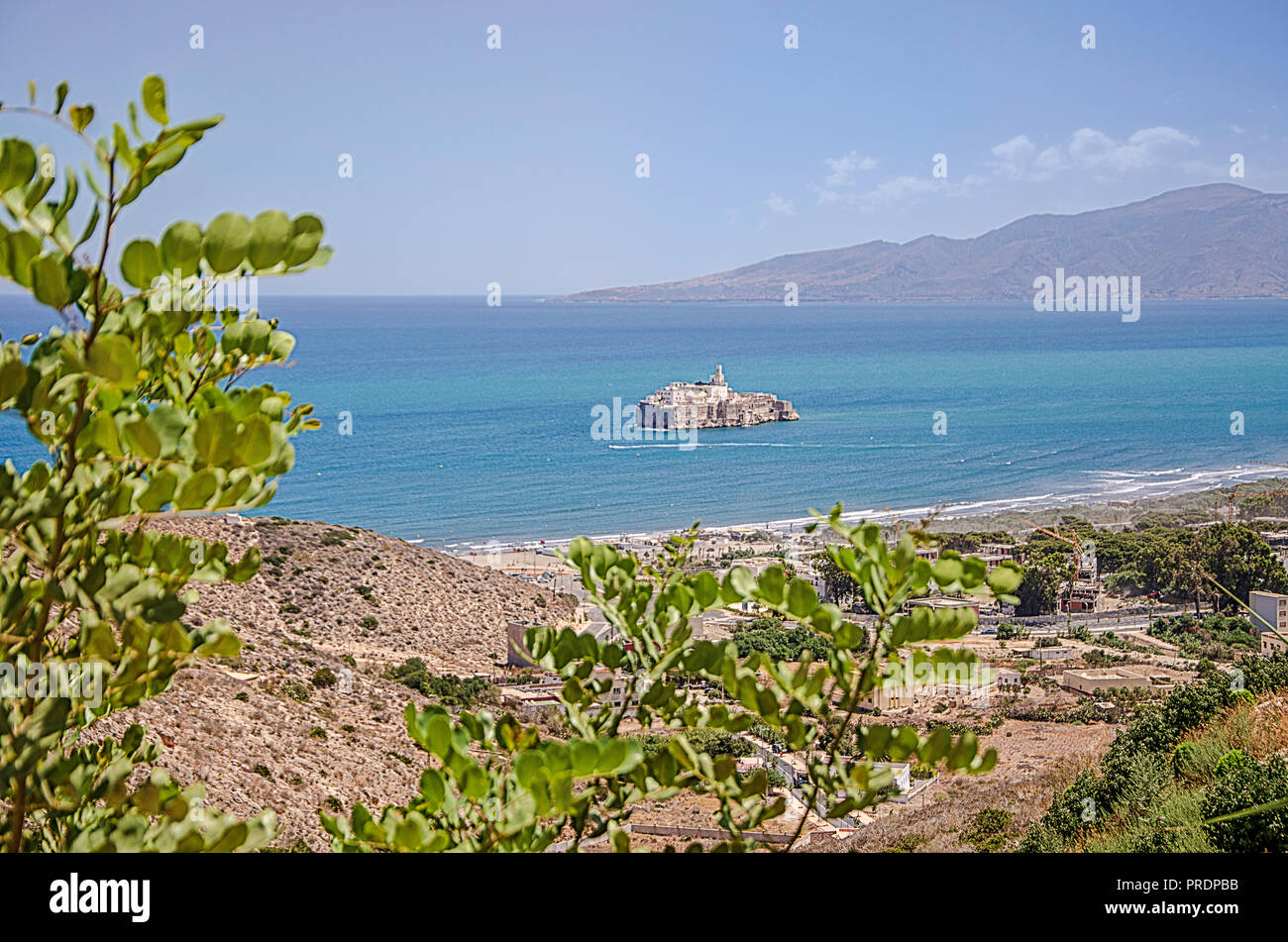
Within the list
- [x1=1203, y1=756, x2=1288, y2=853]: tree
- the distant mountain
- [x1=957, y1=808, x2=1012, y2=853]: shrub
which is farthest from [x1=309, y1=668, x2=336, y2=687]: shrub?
the distant mountain

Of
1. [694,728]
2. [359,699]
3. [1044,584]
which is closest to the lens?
[694,728]

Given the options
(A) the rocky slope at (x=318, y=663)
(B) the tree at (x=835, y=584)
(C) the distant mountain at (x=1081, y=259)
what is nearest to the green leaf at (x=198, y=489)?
(A) the rocky slope at (x=318, y=663)

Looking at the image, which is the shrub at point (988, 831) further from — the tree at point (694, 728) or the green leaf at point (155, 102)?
the green leaf at point (155, 102)

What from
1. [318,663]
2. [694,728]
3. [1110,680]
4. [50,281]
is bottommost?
[1110,680]

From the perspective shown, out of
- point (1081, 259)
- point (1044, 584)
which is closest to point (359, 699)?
point (1044, 584)

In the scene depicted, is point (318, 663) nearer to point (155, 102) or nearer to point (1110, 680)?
point (1110, 680)
